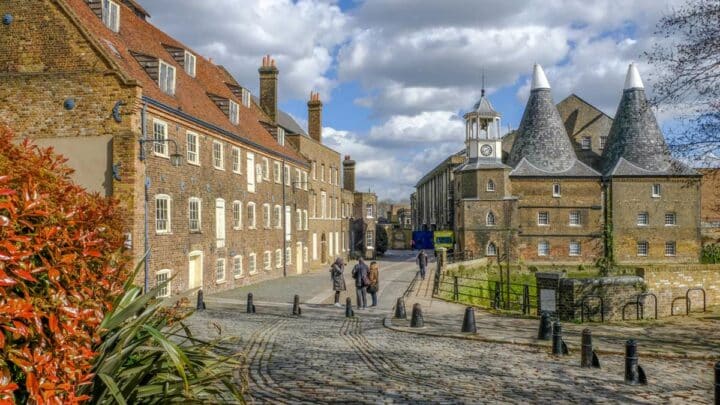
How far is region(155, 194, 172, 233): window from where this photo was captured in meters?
20.1

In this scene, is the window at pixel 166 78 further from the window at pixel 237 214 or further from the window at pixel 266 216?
the window at pixel 266 216

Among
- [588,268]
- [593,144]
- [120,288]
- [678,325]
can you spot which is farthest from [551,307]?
[593,144]

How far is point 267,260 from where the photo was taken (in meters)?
32.5

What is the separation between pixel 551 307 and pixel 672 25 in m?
9.42

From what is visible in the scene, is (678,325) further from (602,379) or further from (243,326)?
(243,326)

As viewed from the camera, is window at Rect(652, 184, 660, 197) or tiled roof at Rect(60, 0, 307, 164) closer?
tiled roof at Rect(60, 0, 307, 164)

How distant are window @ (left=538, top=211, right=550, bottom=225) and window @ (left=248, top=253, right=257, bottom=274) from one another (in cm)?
2915

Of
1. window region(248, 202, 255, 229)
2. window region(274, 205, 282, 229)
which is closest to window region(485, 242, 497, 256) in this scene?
window region(274, 205, 282, 229)

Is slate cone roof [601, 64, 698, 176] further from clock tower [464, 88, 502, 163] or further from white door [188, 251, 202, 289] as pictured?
white door [188, 251, 202, 289]

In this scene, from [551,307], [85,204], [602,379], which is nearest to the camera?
[85,204]

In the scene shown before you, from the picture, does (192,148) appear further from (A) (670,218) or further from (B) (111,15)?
(A) (670,218)

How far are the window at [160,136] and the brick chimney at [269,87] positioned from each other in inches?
702

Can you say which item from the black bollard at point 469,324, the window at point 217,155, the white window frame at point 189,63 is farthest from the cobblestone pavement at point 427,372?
the white window frame at point 189,63

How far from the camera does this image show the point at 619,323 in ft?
58.0
